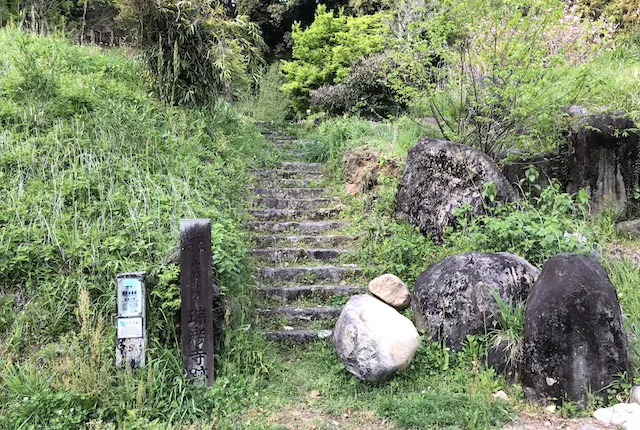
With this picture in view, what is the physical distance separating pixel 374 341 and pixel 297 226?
9.10 ft

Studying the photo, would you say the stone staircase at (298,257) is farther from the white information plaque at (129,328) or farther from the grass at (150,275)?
the white information plaque at (129,328)

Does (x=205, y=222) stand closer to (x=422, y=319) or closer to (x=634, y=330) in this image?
(x=422, y=319)

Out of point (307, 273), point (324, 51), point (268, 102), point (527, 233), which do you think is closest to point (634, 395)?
point (527, 233)

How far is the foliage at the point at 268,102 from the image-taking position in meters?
12.3

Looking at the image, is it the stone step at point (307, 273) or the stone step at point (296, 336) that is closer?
the stone step at point (296, 336)

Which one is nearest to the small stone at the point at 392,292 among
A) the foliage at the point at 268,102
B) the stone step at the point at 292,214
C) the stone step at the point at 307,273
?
the stone step at the point at 307,273

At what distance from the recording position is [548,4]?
488 cm

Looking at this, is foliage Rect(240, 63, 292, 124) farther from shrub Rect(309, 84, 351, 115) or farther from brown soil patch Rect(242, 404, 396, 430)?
brown soil patch Rect(242, 404, 396, 430)

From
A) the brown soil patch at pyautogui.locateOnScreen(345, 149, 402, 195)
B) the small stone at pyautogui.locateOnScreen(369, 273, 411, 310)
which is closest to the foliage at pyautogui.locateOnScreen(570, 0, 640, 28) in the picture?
the brown soil patch at pyautogui.locateOnScreen(345, 149, 402, 195)

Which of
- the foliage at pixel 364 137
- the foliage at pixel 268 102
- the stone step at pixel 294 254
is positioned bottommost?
the stone step at pixel 294 254

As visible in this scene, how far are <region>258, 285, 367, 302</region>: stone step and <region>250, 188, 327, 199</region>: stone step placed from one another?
2243 millimetres

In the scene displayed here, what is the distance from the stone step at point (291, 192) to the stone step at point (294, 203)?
0.20 metres

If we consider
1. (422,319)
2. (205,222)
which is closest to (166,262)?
(205,222)

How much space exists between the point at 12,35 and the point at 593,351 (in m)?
8.99
